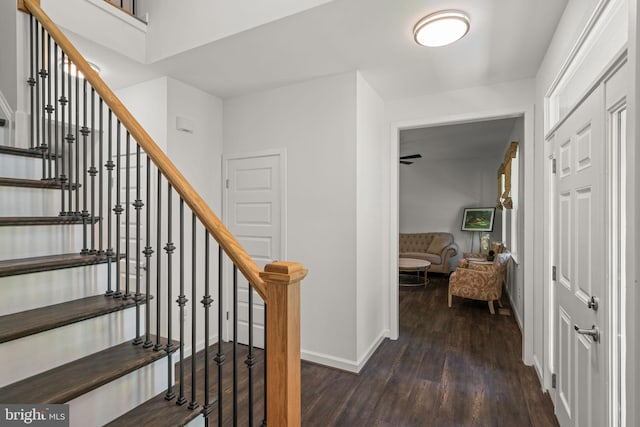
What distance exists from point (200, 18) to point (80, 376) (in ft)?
8.15

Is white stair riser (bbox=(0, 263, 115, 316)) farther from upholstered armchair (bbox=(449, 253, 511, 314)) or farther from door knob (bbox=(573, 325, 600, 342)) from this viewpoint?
upholstered armchair (bbox=(449, 253, 511, 314))

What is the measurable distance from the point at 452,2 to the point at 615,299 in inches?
71.4

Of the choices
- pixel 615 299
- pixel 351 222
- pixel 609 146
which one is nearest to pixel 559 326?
pixel 615 299

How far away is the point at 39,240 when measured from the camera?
1.63m

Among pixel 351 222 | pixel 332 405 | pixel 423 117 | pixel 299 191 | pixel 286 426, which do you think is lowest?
pixel 332 405

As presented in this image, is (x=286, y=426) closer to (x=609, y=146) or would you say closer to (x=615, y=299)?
(x=615, y=299)

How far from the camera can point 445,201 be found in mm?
7465

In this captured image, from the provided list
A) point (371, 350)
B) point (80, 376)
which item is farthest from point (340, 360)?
point (80, 376)

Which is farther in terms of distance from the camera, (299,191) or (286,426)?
(299,191)

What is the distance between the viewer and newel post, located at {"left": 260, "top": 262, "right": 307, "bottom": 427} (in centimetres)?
124

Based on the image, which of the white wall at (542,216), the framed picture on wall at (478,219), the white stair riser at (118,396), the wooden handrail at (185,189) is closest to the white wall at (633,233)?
the white wall at (542,216)

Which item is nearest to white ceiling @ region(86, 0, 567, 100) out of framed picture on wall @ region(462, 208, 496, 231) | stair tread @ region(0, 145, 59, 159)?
stair tread @ region(0, 145, 59, 159)

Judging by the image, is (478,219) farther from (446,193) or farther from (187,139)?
(187,139)

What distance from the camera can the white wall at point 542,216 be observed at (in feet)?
6.82
